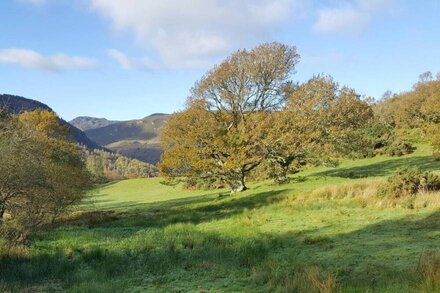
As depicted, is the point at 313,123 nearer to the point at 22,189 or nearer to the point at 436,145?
the point at 436,145

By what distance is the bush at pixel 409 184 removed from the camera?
2436cm

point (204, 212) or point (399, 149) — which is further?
point (399, 149)

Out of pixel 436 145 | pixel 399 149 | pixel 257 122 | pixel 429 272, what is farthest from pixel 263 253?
pixel 399 149

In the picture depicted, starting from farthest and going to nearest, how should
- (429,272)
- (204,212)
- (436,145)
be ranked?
1. (436,145)
2. (204,212)
3. (429,272)

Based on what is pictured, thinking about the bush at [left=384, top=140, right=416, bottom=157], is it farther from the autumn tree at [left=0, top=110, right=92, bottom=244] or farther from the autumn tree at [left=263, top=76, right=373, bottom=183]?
the autumn tree at [left=0, top=110, right=92, bottom=244]

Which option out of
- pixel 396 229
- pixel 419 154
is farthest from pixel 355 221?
pixel 419 154

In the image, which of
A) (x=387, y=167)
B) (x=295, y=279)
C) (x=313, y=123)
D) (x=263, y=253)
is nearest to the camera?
(x=295, y=279)

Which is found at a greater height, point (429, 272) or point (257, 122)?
point (257, 122)

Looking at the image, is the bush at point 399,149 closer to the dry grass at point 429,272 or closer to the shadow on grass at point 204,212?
the shadow on grass at point 204,212

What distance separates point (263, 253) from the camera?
1608 cm

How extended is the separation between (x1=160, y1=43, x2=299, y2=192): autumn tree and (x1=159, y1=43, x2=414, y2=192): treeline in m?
0.10

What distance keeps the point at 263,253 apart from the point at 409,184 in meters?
12.8

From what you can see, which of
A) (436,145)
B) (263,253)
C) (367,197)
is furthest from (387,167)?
(263,253)

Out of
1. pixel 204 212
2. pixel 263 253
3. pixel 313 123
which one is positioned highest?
pixel 313 123
